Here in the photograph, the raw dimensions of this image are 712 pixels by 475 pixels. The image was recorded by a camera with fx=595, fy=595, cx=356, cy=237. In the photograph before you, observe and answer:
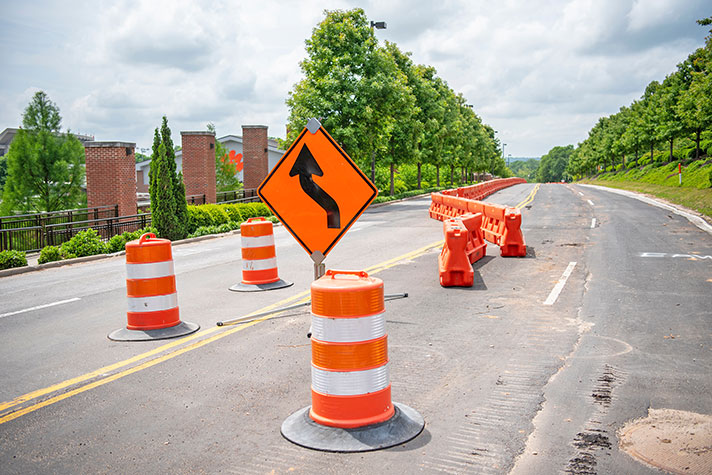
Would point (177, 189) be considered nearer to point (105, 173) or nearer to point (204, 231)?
point (204, 231)

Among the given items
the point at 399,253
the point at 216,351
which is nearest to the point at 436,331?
the point at 216,351

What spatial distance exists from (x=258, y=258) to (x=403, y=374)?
204 inches

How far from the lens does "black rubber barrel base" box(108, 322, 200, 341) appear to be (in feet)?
23.3

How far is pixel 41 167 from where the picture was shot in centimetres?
4547

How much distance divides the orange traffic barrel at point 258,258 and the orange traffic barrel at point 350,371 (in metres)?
5.74

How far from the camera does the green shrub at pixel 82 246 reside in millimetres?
15148

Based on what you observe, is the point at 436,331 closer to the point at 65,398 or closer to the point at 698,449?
the point at 698,449

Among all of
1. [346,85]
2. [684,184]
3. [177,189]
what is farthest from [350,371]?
[684,184]

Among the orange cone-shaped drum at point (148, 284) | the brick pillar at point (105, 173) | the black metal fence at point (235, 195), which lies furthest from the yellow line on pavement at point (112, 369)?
the black metal fence at point (235, 195)

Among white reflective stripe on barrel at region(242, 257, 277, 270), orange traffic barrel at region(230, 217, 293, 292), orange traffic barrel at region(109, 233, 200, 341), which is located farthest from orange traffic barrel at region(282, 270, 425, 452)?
white reflective stripe on barrel at region(242, 257, 277, 270)

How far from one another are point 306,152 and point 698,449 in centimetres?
421

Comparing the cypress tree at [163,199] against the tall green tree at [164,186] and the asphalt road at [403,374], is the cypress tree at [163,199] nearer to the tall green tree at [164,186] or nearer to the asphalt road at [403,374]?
the tall green tree at [164,186]

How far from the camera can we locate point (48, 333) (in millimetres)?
7562

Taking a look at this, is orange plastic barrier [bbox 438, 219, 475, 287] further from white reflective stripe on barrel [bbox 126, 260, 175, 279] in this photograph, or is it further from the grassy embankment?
the grassy embankment
